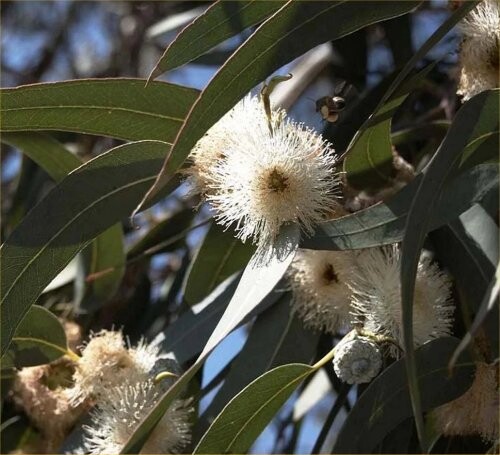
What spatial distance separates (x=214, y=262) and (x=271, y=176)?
41 cm

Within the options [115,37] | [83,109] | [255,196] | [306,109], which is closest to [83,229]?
[83,109]

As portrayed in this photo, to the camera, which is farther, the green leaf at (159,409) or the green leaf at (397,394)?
the green leaf at (397,394)

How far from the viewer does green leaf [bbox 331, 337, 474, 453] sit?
126 centimetres

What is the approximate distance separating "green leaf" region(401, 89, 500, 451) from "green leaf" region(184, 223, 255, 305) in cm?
51

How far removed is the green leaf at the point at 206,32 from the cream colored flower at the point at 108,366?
0.47 metres

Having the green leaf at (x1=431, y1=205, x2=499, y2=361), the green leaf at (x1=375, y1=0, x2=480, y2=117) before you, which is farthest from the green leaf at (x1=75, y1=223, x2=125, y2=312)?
the green leaf at (x1=375, y1=0, x2=480, y2=117)

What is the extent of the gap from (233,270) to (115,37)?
170cm

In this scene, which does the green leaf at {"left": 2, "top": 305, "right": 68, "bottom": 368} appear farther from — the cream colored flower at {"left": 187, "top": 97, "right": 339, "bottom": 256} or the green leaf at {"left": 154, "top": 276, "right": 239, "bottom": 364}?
the cream colored flower at {"left": 187, "top": 97, "right": 339, "bottom": 256}

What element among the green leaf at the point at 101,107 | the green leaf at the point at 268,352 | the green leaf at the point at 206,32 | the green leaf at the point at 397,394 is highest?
the green leaf at the point at 101,107

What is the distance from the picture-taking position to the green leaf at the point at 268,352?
1.50 m

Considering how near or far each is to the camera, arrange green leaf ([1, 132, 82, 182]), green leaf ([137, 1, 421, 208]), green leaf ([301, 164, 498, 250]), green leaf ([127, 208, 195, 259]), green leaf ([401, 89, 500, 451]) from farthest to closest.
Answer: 1. green leaf ([127, 208, 195, 259])
2. green leaf ([1, 132, 82, 182])
3. green leaf ([301, 164, 498, 250])
4. green leaf ([137, 1, 421, 208])
5. green leaf ([401, 89, 500, 451])

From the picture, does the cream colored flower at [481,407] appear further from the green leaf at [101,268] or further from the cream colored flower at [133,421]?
the green leaf at [101,268]

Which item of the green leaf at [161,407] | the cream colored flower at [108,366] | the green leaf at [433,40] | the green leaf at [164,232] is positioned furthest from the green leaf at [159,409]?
the green leaf at [164,232]

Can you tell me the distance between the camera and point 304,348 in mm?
1503
